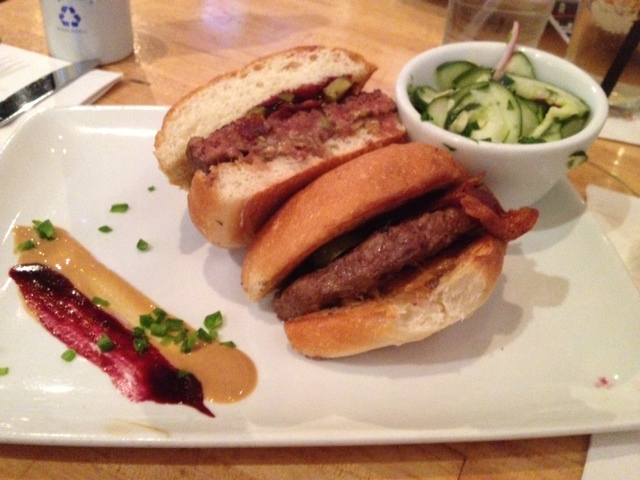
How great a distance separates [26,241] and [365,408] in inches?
57.1

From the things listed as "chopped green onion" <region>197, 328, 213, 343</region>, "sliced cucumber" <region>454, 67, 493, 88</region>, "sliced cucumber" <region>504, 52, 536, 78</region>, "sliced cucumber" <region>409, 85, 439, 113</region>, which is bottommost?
"chopped green onion" <region>197, 328, 213, 343</region>

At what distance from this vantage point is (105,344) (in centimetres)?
175

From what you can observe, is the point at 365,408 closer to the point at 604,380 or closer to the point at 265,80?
the point at 604,380

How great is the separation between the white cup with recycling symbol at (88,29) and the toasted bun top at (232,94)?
4.65ft

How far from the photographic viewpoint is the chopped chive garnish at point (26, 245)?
80.1 inches

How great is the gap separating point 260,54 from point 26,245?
7.11 feet

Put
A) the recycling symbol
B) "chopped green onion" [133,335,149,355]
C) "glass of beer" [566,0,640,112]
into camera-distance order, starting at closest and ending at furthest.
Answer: "chopped green onion" [133,335,149,355], "glass of beer" [566,0,640,112], the recycling symbol

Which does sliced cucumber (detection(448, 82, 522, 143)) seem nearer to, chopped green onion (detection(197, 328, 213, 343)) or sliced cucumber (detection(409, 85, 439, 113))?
sliced cucumber (detection(409, 85, 439, 113))

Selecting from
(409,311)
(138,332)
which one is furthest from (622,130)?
(138,332)

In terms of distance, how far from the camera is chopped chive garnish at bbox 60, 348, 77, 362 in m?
1.70

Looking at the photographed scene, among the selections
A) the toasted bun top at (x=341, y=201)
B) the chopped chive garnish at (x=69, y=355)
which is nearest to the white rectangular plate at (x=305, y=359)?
the chopped chive garnish at (x=69, y=355)

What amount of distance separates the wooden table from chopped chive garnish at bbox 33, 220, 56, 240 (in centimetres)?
88

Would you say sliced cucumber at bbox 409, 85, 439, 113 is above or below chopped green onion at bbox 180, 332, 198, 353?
above

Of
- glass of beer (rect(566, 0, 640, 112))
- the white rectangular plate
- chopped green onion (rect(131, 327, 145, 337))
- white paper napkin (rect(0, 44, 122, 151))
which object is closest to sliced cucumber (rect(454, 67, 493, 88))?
the white rectangular plate
